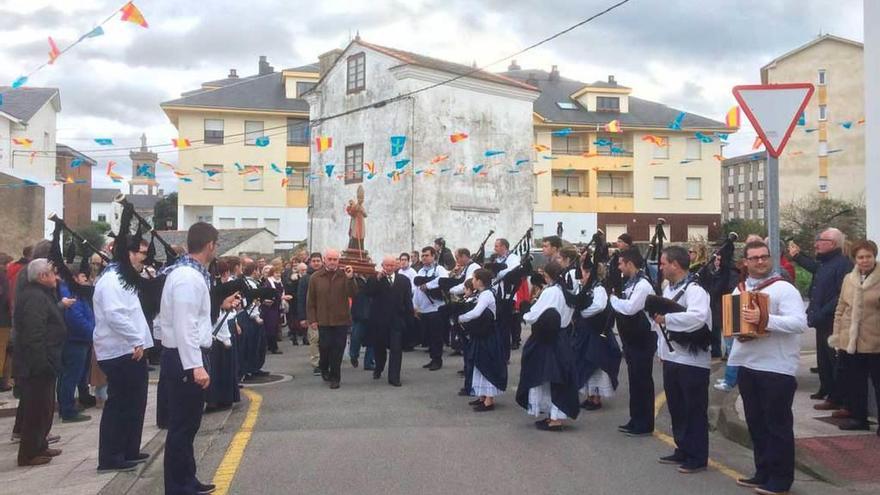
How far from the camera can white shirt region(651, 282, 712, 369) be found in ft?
21.2

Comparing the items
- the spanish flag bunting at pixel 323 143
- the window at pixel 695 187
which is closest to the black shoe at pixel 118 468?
the spanish flag bunting at pixel 323 143

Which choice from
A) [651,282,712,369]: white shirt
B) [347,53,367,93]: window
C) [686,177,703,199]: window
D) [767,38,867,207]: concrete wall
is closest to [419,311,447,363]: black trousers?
[651,282,712,369]: white shirt

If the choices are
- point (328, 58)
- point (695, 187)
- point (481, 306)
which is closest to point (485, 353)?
point (481, 306)

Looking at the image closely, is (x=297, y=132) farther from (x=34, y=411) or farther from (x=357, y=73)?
(x=34, y=411)

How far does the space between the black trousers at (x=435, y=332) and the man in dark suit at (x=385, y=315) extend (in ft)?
4.46

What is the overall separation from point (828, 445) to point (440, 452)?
3.52 metres

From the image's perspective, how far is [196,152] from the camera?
43.7m

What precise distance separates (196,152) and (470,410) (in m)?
37.9

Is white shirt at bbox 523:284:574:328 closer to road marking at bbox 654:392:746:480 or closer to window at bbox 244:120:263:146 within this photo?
road marking at bbox 654:392:746:480

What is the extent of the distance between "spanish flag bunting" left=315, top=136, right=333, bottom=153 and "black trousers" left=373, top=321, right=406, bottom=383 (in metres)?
21.4

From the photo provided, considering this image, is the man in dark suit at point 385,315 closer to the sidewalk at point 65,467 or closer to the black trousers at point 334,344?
the black trousers at point 334,344

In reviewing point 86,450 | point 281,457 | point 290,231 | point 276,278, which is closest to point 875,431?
point 281,457

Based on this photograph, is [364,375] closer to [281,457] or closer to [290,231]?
[281,457]

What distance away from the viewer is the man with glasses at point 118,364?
21.4 feet
